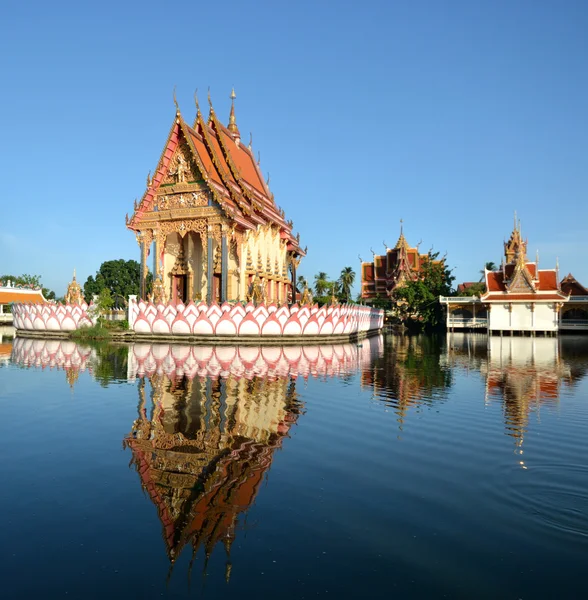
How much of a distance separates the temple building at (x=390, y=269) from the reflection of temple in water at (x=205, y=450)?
38.1 m

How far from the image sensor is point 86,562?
9.66ft

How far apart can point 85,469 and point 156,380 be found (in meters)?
5.37

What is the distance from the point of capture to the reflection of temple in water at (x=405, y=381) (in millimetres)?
8227

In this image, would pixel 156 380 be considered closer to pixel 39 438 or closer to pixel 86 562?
pixel 39 438

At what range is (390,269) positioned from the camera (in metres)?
47.7

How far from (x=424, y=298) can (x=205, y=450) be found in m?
34.6

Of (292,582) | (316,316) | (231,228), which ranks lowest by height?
(292,582)

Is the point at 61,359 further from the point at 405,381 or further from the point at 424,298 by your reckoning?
the point at 424,298

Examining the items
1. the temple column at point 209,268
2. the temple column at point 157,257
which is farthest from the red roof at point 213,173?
the temple column at point 209,268

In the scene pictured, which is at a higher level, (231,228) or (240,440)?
(231,228)

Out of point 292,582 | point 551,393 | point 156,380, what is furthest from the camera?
point 156,380

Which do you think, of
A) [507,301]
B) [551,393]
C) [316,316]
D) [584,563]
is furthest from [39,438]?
[507,301]

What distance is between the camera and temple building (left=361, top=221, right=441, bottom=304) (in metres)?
45.8

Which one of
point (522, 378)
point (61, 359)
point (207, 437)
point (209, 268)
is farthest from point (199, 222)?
point (207, 437)
